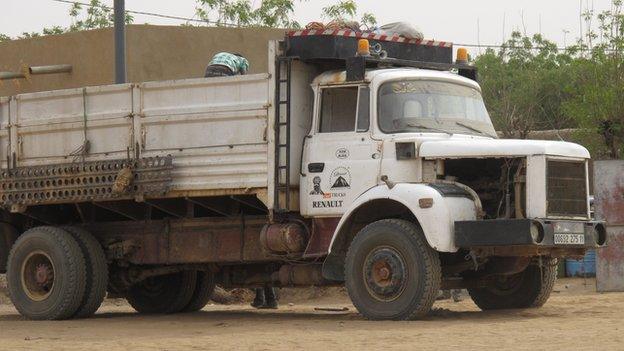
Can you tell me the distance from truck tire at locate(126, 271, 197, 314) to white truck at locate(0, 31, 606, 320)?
1.71 ft

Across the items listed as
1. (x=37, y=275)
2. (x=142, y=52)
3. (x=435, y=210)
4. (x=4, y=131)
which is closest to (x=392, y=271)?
(x=435, y=210)

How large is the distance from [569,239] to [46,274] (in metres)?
5.84

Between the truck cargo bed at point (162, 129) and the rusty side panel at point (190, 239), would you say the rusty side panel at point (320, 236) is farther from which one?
the truck cargo bed at point (162, 129)

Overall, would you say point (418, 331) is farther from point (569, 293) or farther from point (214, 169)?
point (569, 293)

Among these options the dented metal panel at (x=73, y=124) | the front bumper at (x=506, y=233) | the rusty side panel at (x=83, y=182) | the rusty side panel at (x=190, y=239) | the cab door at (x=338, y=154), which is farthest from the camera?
the dented metal panel at (x=73, y=124)

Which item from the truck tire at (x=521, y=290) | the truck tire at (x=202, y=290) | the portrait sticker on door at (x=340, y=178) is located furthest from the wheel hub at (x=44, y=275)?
the truck tire at (x=521, y=290)

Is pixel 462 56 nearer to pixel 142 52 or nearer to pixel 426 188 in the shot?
pixel 426 188

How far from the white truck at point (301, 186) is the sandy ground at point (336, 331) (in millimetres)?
449

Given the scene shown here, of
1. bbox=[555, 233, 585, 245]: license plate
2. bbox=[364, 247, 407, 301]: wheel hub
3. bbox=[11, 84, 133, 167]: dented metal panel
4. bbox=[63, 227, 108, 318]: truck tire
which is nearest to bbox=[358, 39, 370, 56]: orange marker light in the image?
bbox=[364, 247, 407, 301]: wheel hub

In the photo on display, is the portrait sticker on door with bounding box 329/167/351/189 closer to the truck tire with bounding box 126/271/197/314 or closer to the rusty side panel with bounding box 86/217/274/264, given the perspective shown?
the rusty side panel with bounding box 86/217/274/264

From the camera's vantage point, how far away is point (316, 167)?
1370 centimetres

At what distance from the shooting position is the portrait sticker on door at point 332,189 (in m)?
13.5

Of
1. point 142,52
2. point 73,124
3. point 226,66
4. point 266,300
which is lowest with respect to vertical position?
point 266,300

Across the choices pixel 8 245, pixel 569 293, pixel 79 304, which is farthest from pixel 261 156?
pixel 569 293
